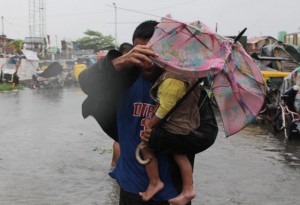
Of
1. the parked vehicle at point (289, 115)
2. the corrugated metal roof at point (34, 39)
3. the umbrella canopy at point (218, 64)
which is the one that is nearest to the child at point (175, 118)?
the umbrella canopy at point (218, 64)

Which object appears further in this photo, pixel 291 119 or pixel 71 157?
pixel 291 119

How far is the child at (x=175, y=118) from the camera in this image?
8.10 ft

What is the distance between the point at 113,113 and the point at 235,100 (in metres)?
0.64

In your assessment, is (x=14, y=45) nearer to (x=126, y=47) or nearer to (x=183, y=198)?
(x=126, y=47)

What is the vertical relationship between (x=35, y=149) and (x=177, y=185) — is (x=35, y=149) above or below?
below

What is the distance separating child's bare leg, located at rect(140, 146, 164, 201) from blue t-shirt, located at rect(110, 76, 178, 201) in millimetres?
32

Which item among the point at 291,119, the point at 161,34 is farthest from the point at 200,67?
the point at 291,119

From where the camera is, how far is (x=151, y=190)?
2.58m

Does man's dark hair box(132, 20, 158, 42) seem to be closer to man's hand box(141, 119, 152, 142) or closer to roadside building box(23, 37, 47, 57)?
man's hand box(141, 119, 152, 142)

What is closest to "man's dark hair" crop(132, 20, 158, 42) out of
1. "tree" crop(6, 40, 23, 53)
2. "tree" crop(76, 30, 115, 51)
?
"tree" crop(6, 40, 23, 53)

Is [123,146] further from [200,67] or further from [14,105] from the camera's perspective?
[14,105]

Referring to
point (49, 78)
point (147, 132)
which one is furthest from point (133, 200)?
point (49, 78)

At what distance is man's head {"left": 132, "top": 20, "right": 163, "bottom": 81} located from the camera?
2.54 m

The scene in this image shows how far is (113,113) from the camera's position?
2.68 meters
